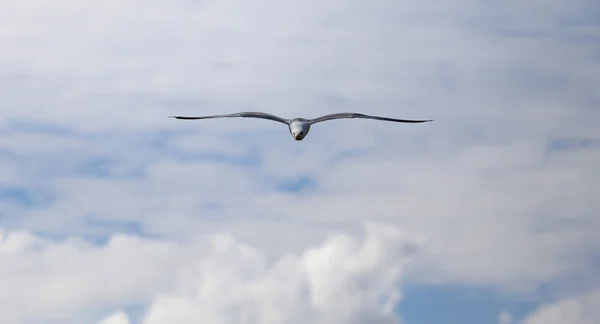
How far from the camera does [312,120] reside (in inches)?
7795
